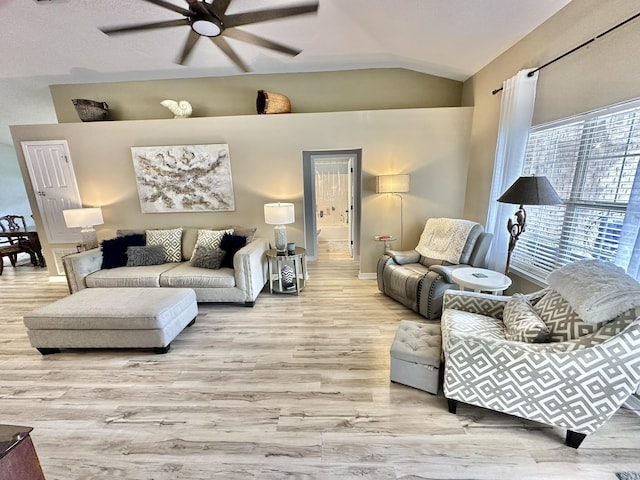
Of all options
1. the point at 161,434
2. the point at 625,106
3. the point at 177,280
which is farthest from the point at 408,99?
the point at 161,434

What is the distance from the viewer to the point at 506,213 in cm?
261

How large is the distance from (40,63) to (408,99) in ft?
16.3

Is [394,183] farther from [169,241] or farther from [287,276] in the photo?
[169,241]

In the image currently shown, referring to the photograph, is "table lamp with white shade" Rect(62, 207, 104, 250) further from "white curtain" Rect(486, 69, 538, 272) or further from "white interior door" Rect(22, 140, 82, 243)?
"white curtain" Rect(486, 69, 538, 272)

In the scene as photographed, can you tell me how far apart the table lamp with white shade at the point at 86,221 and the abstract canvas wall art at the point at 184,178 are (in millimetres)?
568

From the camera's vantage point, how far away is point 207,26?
1975mm

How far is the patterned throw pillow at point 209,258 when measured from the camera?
315 centimetres

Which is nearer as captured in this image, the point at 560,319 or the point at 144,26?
the point at 560,319

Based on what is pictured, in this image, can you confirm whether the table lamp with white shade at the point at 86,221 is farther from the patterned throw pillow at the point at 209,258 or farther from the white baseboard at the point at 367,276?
the white baseboard at the point at 367,276

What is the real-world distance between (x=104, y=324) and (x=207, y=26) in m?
2.56

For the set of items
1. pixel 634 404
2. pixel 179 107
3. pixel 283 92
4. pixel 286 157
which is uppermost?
pixel 283 92

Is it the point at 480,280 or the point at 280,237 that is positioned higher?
the point at 280,237

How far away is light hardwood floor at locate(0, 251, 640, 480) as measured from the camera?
133 centimetres

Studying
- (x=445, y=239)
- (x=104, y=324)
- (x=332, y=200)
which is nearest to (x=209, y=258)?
(x=104, y=324)
